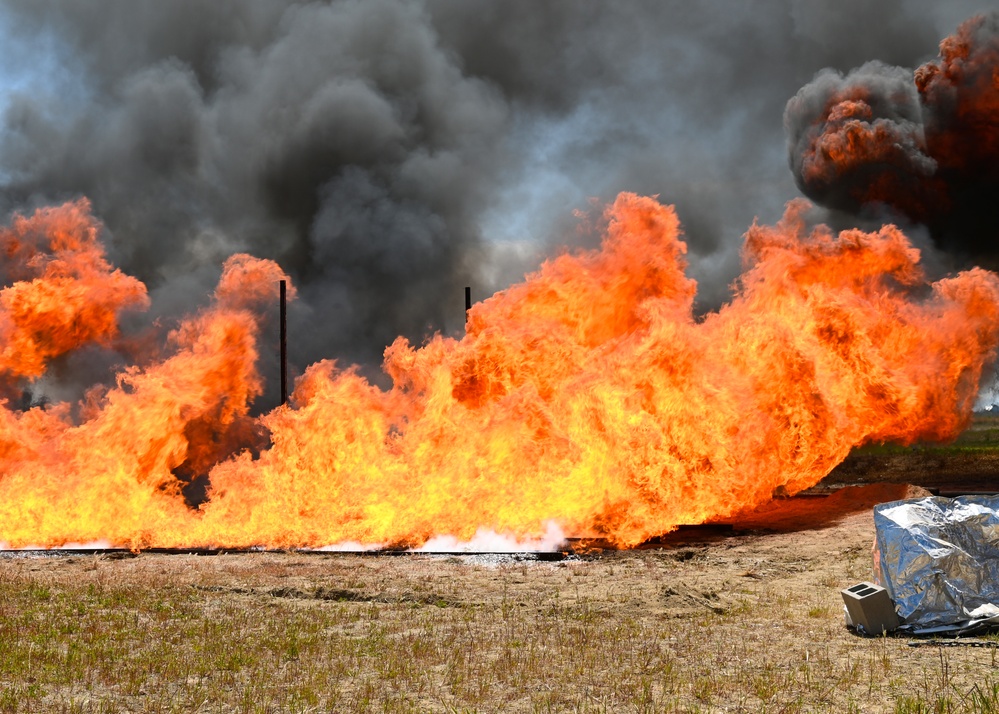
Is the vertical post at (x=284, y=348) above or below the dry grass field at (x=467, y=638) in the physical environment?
above

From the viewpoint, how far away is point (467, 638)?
984cm

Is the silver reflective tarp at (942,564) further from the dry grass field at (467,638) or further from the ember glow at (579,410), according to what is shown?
the ember glow at (579,410)

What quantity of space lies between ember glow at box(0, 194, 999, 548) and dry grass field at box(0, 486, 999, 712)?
1773 millimetres

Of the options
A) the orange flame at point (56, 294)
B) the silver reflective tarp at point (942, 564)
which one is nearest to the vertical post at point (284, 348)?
the orange flame at point (56, 294)

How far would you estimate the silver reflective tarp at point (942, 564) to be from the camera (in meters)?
9.27

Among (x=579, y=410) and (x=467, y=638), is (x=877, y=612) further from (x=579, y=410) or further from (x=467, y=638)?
(x=579, y=410)

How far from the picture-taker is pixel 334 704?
24.5 ft

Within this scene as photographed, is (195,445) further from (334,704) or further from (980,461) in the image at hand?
(980,461)

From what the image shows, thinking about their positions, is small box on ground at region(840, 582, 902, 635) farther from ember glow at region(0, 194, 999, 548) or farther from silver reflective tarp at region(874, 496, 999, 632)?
ember glow at region(0, 194, 999, 548)

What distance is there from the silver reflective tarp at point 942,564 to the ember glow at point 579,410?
22.7 ft

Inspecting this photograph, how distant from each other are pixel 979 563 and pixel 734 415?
759cm

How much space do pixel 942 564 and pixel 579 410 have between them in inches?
326

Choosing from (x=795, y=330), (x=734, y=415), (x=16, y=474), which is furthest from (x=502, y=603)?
(x=16, y=474)

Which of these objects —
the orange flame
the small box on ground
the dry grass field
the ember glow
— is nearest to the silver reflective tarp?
the small box on ground
